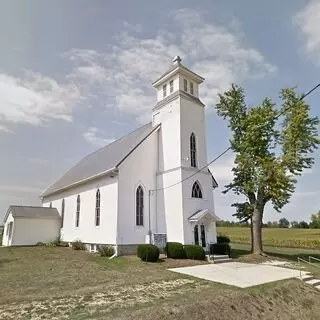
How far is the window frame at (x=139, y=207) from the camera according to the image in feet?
69.4

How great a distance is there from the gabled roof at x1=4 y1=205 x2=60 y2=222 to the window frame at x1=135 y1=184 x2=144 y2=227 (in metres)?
13.3

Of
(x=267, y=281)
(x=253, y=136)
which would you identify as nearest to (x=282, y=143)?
(x=253, y=136)

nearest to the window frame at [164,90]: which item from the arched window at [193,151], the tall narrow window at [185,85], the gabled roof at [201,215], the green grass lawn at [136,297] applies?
the tall narrow window at [185,85]

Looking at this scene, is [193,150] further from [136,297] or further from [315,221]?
[315,221]

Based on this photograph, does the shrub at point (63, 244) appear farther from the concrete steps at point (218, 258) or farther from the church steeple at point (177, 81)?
the church steeple at point (177, 81)

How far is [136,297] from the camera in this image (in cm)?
909

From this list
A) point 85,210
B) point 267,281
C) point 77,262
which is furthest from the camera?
point 85,210

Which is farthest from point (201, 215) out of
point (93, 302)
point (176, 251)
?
point (93, 302)

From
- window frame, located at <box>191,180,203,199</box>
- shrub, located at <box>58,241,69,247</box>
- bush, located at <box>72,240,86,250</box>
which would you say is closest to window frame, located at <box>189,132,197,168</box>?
window frame, located at <box>191,180,203,199</box>

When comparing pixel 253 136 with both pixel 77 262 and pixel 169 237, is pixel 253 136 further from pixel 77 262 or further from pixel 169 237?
pixel 77 262

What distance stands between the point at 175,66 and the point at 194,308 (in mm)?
20021

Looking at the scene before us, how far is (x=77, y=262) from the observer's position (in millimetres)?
16594

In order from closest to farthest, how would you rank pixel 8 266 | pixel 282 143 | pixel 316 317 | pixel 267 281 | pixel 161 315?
pixel 161 315 → pixel 316 317 → pixel 267 281 → pixel 8 266 → pixel 282 143

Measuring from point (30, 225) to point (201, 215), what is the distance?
18.3 metres
